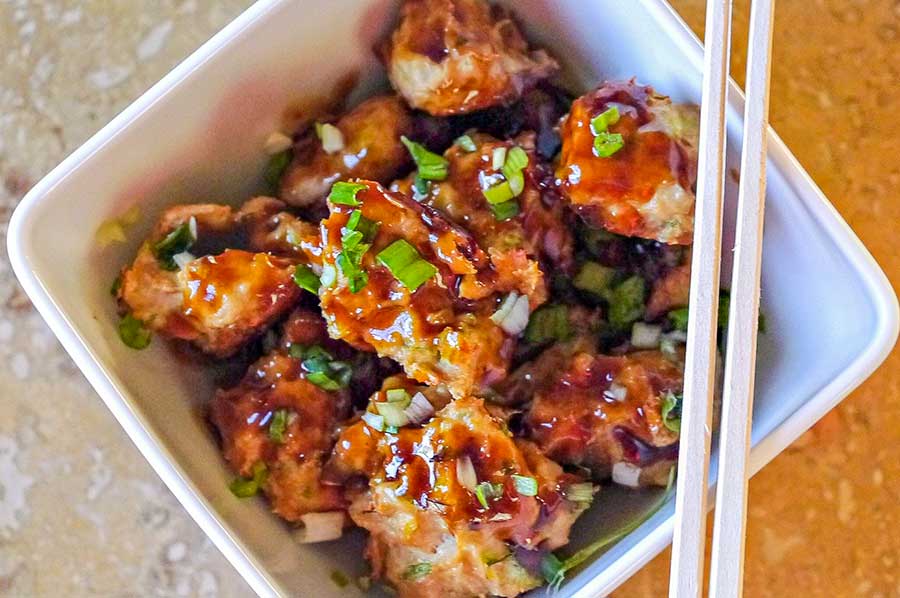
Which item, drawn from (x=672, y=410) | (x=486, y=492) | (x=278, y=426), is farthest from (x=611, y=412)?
(x=278, y=426)

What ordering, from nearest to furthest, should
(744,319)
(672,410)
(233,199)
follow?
(744,319) < (672,410) < (233,199)

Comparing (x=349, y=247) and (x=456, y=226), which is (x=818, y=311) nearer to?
(x=456, y=226)

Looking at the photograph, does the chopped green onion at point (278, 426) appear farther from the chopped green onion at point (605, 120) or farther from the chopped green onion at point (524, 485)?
the chopped green onion at point (605, 120)

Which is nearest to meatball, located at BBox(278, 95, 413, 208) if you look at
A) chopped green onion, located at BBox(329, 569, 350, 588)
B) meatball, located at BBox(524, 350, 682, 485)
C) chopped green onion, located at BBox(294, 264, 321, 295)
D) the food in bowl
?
the food in bowl

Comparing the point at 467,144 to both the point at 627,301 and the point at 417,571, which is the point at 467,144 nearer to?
the point at 627,301

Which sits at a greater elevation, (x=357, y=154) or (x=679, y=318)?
(x=357, y=154)

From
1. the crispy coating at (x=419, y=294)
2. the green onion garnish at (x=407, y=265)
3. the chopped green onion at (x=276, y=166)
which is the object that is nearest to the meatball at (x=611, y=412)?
the crispy coating at (x=419, y=294)
